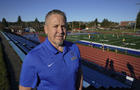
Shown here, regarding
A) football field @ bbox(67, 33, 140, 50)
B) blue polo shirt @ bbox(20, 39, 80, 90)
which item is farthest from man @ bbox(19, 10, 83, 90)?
football field @ bbox(67, 33, 140, 50)

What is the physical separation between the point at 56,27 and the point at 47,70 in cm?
52

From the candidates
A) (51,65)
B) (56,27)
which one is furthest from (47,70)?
(56,27)

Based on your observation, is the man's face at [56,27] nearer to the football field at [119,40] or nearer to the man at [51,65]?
the man at [51,65]

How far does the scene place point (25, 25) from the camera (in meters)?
86.9

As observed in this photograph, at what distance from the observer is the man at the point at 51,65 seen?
1.09 metres

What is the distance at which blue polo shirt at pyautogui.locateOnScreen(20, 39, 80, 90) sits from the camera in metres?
1.08

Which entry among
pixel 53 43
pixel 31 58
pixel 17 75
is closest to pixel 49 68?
pixel 31 58

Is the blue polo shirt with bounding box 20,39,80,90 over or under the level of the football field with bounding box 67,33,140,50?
over

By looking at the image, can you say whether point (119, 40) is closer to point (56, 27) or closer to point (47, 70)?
point (56, 27)

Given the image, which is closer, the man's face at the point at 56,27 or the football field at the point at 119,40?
the man's face at the point at 56,27

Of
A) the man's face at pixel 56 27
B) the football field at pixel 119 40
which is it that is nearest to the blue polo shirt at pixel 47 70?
the man's face at pixel 56 27

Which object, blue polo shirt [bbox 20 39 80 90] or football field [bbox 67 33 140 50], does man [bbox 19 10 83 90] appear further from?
football field [bbox 67 33 140 50]

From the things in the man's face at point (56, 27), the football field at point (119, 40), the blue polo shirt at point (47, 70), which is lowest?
the football field at point (119, 40)

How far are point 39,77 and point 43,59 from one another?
0.70 ft
